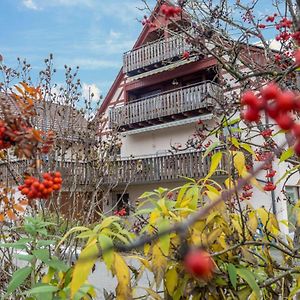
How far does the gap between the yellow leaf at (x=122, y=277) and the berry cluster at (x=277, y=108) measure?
1.03m

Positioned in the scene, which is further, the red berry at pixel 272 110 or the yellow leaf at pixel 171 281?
the yellow leaf at pixel 171 281

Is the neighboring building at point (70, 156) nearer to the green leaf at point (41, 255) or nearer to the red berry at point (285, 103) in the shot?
the green leaf at point (41, 255)

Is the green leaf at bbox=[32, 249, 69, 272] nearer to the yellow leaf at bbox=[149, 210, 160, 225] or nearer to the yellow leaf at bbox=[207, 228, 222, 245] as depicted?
the yellow leaf at bbox=[149, 210, 160, 225]

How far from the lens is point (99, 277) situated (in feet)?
22.5

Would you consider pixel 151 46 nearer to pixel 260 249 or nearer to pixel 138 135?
pixel 138 135

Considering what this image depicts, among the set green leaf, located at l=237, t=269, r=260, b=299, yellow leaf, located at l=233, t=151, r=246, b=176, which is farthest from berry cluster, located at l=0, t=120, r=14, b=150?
yellow leaf, located at l=233, t=151, r=246, b=176

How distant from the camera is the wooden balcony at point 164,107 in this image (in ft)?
57.2

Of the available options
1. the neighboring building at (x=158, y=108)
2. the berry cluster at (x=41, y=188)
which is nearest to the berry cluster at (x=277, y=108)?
the berry cluster at (x=41, y=188)

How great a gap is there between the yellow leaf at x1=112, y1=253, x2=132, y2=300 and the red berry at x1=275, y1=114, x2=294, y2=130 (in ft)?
3.57

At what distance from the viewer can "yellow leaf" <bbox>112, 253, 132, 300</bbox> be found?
150 cm

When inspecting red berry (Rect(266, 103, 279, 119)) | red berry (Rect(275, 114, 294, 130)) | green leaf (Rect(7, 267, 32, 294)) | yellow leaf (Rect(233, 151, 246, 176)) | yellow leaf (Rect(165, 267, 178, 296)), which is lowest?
yellow leaf (Rect(165, 267, 178, 296))

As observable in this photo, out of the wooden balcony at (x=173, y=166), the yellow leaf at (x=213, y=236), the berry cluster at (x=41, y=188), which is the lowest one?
the yellow leaf at (x=213, y=236)

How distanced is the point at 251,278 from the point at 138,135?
62.9 feet

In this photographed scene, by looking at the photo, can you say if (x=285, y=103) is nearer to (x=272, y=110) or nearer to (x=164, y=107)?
(x=272, y=110)
